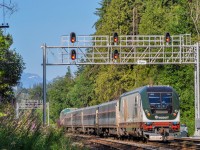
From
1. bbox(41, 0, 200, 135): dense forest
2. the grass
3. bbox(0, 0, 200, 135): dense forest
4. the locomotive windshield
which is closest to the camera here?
the grass

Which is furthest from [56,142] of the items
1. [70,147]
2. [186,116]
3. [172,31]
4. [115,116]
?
[172,31]

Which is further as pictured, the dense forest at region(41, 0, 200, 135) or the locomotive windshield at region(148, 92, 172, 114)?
the dense forest at region(41, 0, 200, 135)

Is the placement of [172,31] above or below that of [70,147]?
above

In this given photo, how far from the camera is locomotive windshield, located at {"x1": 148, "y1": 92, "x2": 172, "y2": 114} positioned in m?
31.6

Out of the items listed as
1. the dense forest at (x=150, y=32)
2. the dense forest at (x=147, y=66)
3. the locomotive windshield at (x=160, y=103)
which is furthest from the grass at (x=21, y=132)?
the dense forest at (x=147, y=66)

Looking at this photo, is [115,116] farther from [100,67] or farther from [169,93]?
[100,67]

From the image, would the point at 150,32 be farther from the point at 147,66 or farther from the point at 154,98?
the point at 154,98

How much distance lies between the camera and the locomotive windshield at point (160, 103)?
31594 mm

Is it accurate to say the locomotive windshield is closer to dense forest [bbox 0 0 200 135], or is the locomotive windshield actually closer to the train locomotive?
the train locomotive

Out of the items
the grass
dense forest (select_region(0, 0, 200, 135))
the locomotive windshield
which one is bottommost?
the grass

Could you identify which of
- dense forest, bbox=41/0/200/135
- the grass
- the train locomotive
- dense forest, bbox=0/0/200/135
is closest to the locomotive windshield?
the train locomotive

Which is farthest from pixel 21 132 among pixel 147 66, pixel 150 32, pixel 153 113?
pixel 150 32

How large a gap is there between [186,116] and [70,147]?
150 ft

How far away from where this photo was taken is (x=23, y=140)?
12.2 metres
